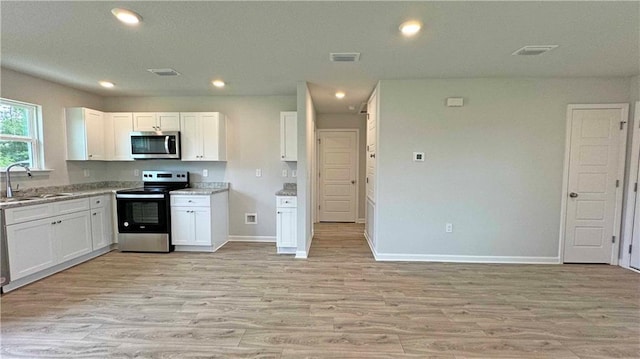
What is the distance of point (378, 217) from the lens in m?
3.90

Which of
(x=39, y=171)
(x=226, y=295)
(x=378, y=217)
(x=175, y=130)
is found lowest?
(x=226, y=295)

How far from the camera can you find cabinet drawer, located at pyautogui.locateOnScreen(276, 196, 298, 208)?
4.06 meters

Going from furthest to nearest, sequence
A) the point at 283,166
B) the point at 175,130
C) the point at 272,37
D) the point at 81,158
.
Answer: the point at 283,166 < the point at 175,130 < the point at 81,158 < the point at 272,37

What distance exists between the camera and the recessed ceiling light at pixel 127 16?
2.03 meters

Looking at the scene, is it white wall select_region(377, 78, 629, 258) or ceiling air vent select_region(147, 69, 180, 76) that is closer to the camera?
ceiling air vent select_region(147, 69, 180, 76)

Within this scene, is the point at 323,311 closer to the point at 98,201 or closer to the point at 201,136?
the point at 201,136

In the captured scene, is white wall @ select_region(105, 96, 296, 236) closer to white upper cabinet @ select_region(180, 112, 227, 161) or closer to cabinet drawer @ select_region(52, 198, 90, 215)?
white upper cabinet @ select_region(180, 112, 227, 161)

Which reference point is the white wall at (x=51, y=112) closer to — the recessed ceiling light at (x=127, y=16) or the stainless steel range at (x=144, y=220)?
the stainless steel range at (x=144, y=220)

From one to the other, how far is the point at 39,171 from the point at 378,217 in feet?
15.0

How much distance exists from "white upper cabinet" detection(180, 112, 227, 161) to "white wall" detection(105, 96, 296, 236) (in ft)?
1.05

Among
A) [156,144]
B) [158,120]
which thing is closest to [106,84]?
[158,120]

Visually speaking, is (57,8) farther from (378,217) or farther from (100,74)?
(378,217)

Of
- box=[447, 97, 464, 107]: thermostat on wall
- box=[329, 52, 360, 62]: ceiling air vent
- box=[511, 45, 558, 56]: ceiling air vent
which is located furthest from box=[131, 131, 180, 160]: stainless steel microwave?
box=[511, 45, 558, 56]: ceiling air vent

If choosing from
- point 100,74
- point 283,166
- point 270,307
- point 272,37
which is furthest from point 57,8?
point 283,166
